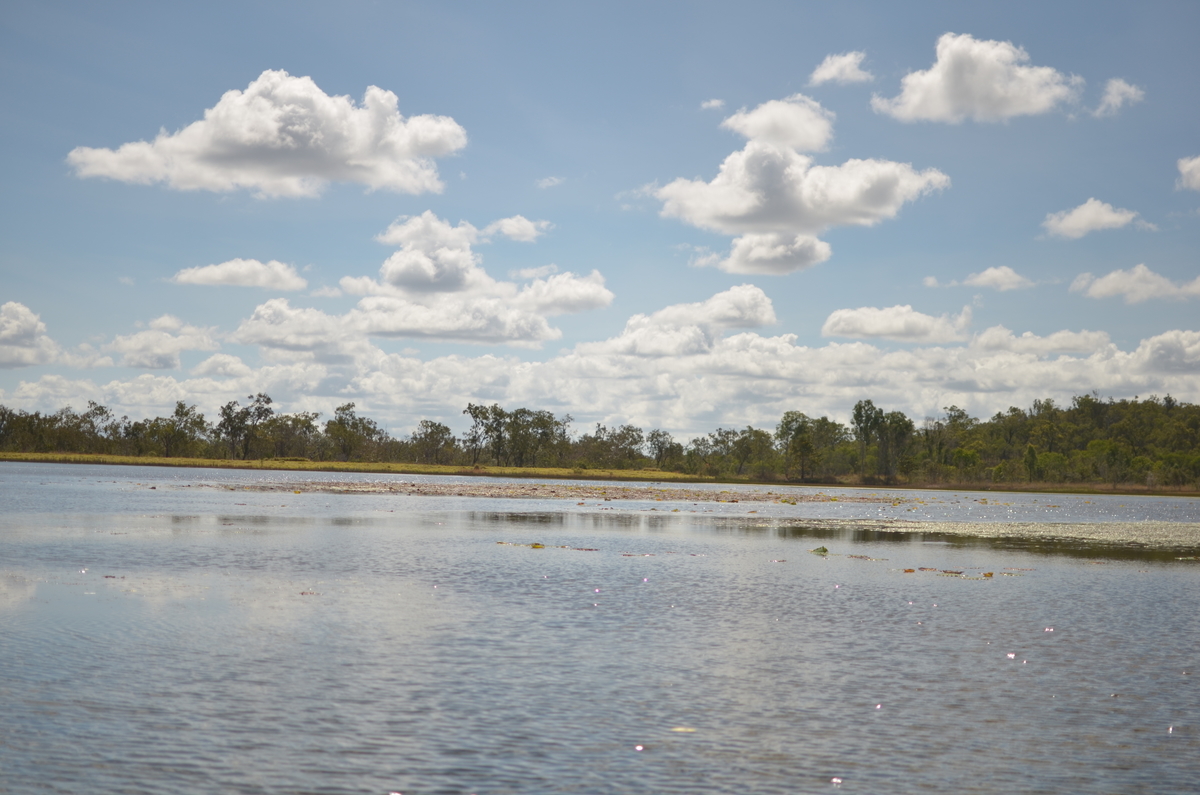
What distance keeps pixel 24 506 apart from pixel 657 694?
5706cm

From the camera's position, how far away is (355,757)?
11906mm

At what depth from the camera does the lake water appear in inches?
465

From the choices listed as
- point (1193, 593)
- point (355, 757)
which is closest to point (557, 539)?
point (1193, 593)

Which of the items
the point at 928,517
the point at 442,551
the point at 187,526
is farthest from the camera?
the point at 928,517

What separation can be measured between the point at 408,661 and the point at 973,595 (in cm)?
2002

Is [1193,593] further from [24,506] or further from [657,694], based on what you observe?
[24,506]

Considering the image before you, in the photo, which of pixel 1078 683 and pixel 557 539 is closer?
pixel 1078 683

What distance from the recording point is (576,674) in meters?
16.8

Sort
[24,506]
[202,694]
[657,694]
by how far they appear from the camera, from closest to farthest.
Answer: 1. [202,694]
2. [657,694]
3. [24,506]

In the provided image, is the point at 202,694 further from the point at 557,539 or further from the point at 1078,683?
the point at 557,539

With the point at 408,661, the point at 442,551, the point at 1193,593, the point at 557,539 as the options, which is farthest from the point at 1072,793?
the point at 557,539

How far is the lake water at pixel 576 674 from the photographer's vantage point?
38.8 feet

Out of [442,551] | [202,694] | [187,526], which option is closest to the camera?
[202,694]

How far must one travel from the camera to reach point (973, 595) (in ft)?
97.7
